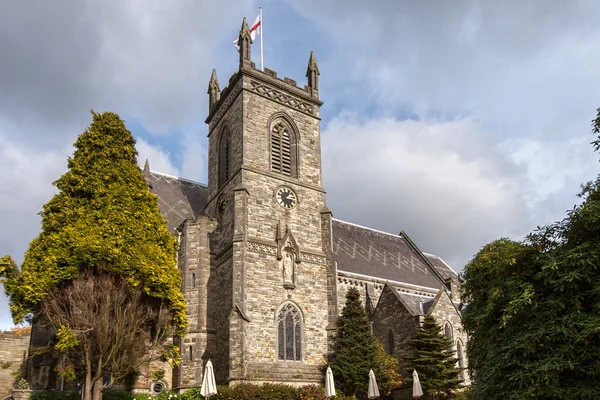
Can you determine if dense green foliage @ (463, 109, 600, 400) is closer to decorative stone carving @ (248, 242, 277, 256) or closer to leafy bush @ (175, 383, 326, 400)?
leafy bush @ (175, 383, 326, 400)

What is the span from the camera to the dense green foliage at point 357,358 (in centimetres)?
2522

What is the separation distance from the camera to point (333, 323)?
90.7 feet

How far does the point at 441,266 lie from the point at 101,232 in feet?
102

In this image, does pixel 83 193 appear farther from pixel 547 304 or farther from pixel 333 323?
pixel 547 304

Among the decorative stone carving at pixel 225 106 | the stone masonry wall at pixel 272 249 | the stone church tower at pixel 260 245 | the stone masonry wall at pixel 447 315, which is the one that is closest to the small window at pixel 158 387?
the stone church tower at pixel 260 245

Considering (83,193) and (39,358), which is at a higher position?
(83,193)

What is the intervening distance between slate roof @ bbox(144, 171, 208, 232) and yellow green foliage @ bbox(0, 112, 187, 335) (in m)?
8.07

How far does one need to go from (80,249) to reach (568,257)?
16714 mm

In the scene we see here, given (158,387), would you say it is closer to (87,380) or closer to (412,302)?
(87,380)

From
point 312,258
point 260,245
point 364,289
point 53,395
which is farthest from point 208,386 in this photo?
point 364,289

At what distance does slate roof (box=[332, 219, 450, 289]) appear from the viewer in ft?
115

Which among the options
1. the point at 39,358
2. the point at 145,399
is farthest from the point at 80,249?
the point at 39,358

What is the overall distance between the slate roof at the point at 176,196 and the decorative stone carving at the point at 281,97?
825 centimetres

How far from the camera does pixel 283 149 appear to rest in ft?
101
